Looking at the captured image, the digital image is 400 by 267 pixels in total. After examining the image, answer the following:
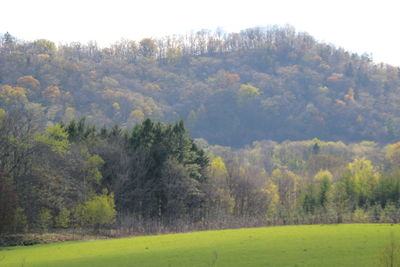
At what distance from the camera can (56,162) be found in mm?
52719

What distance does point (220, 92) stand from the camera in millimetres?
182000

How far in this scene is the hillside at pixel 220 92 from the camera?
15038 centimetres

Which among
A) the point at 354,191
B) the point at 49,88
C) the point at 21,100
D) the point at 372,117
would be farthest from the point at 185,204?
the point at 372,117

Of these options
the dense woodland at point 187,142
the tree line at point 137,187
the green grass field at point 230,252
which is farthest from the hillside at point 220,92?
the green grass field at point 230,252

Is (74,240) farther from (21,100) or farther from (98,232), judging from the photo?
(21,100)

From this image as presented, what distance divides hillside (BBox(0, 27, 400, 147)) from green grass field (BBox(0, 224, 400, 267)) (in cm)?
10487

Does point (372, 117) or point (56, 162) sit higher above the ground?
point (372, 117)

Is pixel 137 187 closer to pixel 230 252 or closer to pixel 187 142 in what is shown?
pixel 187 142

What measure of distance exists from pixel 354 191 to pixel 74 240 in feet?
114

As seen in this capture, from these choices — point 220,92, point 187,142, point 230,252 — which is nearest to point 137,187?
point 187,142

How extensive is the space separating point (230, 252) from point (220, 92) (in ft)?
505

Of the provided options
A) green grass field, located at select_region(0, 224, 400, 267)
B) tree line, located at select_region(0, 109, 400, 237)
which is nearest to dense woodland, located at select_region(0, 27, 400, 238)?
tree line, located at select_region(0, 109, 400, 237)

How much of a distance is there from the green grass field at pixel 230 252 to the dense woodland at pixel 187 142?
11.7 metres

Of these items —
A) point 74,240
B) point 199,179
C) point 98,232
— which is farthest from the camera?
point 199,179
